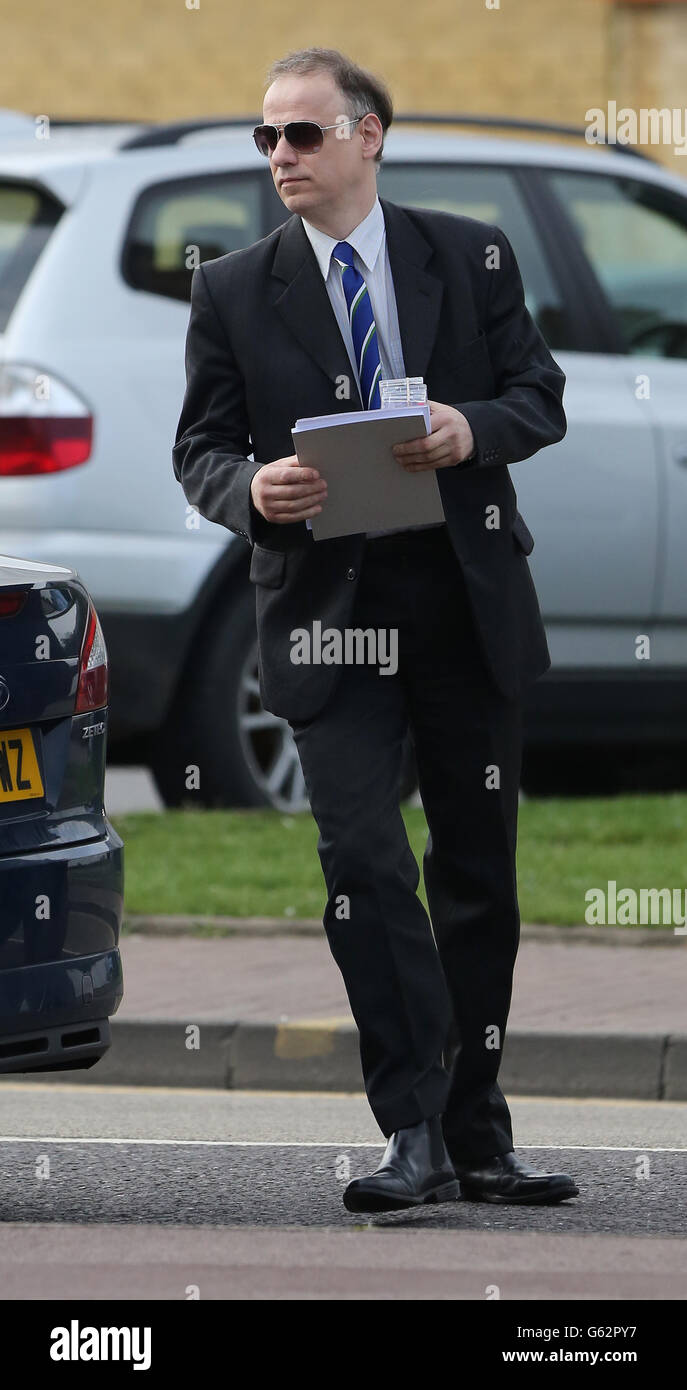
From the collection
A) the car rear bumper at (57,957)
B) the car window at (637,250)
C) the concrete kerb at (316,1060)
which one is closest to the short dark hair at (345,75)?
the car rear bumper at (57,957)

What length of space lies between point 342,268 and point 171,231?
12.7 feet

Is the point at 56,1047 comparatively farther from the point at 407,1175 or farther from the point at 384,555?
the point at 384,555

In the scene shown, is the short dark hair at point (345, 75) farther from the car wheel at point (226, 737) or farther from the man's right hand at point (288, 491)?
the car wheel at point (226, 737)

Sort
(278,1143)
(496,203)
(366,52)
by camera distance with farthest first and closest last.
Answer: (366,52) → (496,203) → (278,1143)

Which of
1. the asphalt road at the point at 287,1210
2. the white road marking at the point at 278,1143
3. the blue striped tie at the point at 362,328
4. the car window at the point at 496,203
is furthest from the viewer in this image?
the car window at the point at 496,203

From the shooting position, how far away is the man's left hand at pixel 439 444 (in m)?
4.36

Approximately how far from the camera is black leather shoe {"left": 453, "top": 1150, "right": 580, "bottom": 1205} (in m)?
4.71

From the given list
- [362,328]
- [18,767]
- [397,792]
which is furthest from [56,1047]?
[362,328]

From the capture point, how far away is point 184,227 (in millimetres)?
8445

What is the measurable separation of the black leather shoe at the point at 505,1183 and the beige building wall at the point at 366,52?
57.5 feet

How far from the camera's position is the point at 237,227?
337 inches

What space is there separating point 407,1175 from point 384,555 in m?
1.07

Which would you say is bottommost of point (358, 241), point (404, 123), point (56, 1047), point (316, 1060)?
point (316, 1060)
